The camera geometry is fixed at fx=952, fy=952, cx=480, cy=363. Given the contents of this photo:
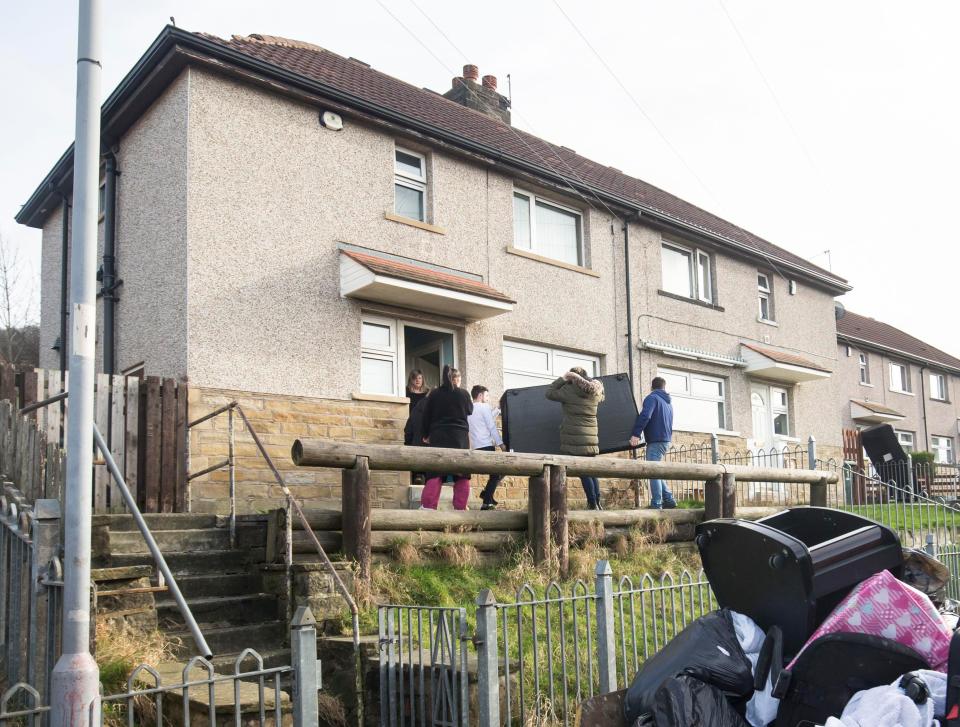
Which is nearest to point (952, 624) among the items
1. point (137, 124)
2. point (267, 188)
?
point (267, 188)

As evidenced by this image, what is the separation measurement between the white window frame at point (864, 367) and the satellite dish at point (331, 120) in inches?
971

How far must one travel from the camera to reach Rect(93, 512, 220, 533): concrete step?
8539 mm

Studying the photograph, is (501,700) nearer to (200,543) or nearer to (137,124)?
(200,543)

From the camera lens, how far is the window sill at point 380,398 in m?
12.7

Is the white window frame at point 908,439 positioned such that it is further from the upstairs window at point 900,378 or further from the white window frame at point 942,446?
the upstairs window at point 900,378

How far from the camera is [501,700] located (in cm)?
587

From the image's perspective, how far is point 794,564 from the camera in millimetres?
4953

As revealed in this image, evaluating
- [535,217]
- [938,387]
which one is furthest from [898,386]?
[535,217]

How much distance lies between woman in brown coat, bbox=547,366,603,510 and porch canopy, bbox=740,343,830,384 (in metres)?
9.00

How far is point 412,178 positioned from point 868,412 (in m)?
21.5

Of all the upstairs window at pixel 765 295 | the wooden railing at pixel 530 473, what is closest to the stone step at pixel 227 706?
the wooden railing at pixel 530 473

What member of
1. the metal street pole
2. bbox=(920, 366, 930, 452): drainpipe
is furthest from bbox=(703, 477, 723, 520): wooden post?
bbox=(920, 366, 930, 452): drainpipe

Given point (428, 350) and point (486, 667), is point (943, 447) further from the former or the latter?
point (486, 667)

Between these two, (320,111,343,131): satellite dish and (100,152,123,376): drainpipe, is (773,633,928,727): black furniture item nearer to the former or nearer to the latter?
(320,111,343,131): satellite dish
